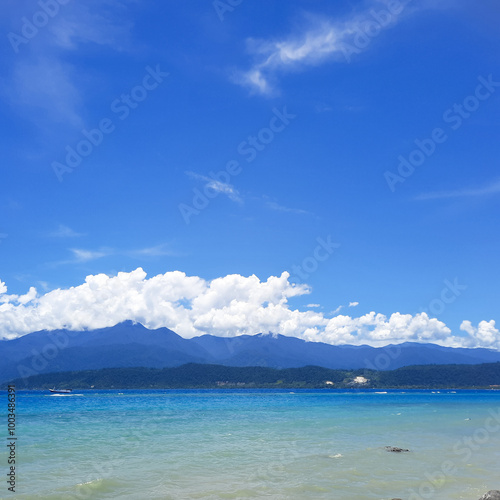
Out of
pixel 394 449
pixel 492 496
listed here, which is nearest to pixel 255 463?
pixel 394 449

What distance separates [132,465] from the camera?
2580cm

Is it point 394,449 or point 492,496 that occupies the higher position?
point 492,496

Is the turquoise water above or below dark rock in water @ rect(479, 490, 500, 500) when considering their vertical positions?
below

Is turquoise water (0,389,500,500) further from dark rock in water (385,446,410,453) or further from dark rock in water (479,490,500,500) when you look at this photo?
dark rock in water (479,490,500,500)

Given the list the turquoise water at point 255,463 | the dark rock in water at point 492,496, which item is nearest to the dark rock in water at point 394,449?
the turquoise water at point 255,463

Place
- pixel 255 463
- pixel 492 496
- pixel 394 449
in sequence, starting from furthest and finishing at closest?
1. pixel 394 449
2. pixel 255 463
3. pixel 492 496

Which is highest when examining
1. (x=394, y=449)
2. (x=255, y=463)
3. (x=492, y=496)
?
(x=492, y=496)

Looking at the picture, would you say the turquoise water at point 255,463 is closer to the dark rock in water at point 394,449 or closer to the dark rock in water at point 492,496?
the dark rock in water at point 394,449

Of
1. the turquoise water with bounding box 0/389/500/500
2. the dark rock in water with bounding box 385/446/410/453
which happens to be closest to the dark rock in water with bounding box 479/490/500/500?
the turquoise water with bounding box 0/389/500/500

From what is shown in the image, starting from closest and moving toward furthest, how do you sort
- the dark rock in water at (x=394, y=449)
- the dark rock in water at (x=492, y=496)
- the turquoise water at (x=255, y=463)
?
the dark rock in water at (x=492, y=496) → the turquoise water at (x=255, y=463) → the dark rock in water at (x=394, y=449)

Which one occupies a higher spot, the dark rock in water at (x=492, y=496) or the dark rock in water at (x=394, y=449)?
the dark rock in water at (x=492, y=496)

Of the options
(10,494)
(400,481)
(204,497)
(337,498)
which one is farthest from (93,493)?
(400,481)

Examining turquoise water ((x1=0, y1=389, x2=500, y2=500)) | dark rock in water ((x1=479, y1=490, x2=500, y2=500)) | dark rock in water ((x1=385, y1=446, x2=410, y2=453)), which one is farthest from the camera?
dark rock in water ((x1=385, y1=446, x2=410, y2=453))

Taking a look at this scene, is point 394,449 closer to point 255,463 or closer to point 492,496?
point 255,463
